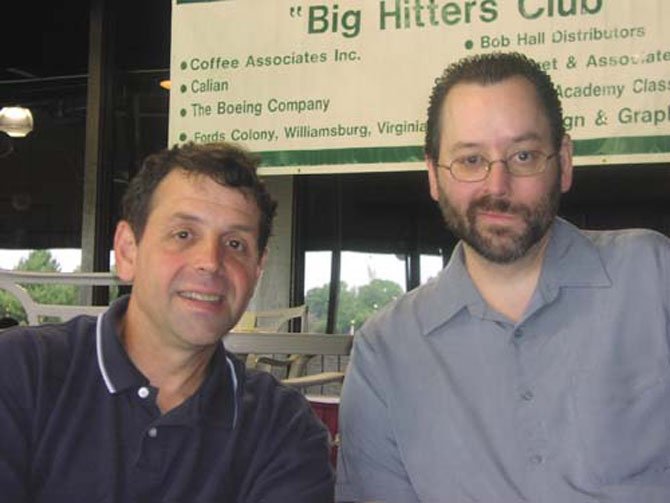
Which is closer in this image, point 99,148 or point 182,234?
point 182,234

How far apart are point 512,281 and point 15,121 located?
5.46 m

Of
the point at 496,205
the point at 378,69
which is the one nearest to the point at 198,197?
the point at 496,205

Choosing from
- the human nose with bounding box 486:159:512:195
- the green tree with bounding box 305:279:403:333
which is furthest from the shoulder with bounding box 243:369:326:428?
the green tree with bounding box 305:279:403:333

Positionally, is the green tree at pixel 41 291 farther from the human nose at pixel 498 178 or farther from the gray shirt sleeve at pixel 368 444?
the human nose at pixel 498 178

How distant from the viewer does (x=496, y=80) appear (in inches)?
60.1

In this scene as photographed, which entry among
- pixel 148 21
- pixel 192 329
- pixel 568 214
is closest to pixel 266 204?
pixel 192 329

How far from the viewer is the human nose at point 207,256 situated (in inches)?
54.6

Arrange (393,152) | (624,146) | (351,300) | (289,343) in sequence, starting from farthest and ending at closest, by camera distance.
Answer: (351,300), (393,152), (624,146), (289,343)

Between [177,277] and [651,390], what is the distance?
86cm

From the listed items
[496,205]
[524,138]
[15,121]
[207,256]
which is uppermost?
[15,121]

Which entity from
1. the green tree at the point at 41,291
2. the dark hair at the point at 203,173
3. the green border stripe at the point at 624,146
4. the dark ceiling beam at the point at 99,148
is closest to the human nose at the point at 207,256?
the dark hair at the point at 203,173

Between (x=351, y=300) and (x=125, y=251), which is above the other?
(x=125, y=251)

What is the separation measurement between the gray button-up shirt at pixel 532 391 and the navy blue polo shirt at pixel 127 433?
0.16 metres

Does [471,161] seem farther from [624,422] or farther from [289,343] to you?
[289,343]
